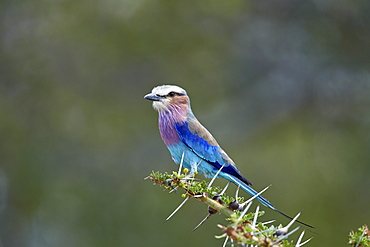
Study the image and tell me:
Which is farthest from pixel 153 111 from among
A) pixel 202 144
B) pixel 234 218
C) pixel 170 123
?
pixel 234 218

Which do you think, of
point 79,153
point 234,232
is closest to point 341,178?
point 79,153

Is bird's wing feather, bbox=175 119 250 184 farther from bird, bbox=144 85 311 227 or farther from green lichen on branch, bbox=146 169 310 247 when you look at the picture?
green lichen on branch, bbox=146 169 310 247

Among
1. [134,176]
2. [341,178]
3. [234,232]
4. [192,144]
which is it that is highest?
[341,178]

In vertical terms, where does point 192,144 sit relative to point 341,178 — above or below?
below

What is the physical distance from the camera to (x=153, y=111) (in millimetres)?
7559

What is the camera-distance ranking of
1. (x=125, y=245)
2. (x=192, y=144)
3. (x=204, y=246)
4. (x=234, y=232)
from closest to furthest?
1. (x=234, y=232)
2. (x=192, y=144)
3. (x=204, y=246)
4. (x=125, y=245)

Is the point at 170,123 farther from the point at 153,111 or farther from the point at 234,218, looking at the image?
the point at 153,111

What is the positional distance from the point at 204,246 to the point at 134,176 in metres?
1.30

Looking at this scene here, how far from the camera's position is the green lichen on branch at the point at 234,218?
1.78 m

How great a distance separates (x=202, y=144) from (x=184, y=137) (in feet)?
0.41

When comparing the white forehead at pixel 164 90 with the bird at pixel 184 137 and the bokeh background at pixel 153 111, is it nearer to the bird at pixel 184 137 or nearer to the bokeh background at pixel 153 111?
the bird at pixel 184 137

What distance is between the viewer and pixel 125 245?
24.3 ft

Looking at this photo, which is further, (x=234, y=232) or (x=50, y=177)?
(x=50, y=177)

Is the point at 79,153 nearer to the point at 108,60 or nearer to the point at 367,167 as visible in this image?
the point at 108,60
